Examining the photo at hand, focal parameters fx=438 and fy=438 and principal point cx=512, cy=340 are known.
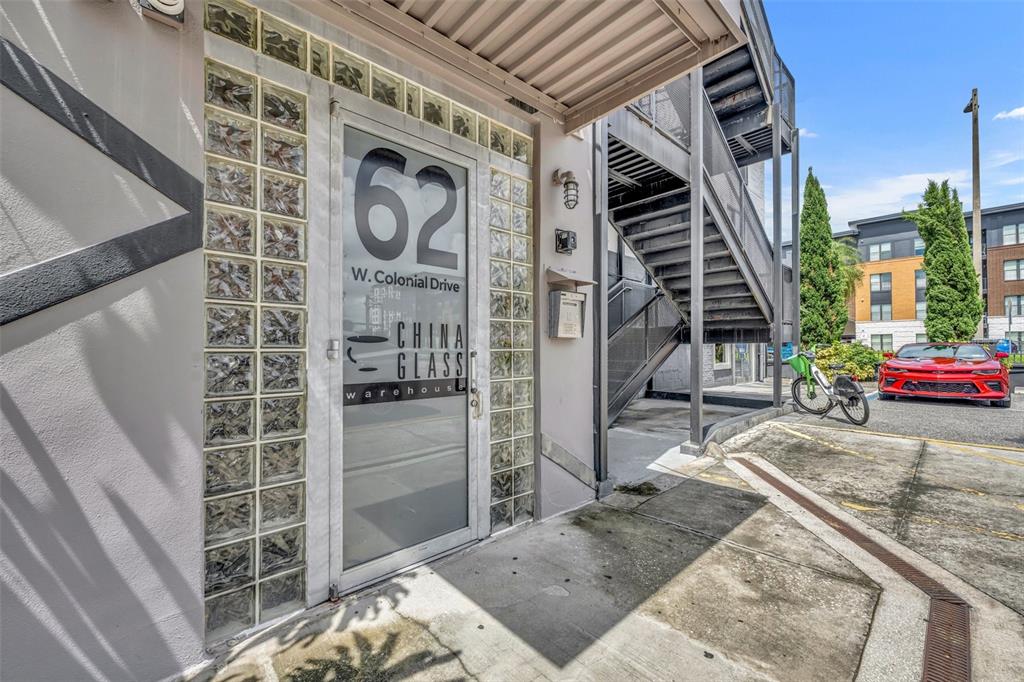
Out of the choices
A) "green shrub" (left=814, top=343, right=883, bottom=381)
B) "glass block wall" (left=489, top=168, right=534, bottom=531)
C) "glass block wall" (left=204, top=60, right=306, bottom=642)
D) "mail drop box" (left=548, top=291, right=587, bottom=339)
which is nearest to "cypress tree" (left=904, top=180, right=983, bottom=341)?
"green shrub" (left=814, top=343, right=883, bottom=381)

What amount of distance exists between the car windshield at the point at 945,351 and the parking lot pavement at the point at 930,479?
184 cm

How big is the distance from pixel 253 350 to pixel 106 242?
663 mm

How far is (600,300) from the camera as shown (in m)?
3.88

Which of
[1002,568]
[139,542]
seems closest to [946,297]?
Result: [1002,568]

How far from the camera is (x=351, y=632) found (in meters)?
2.09

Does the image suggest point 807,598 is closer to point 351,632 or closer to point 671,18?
point 351,632

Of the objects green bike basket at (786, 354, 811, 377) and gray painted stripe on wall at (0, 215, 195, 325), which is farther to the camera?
green bike basket at (786, 354, 811, 377)

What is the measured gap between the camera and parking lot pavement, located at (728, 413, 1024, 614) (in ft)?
9.55

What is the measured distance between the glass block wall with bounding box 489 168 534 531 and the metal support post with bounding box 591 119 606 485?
77cm

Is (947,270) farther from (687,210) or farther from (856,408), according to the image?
(687,210)

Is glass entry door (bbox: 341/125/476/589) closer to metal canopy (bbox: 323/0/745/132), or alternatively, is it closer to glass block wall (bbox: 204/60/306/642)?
glass block wall (bbox: 204/60/306/642)

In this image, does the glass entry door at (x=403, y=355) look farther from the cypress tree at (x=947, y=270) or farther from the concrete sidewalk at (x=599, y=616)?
the cypress tree at (x=947, y=270)

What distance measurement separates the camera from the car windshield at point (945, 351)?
9.05m

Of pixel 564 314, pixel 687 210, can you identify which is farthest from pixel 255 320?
pixel 687 210
